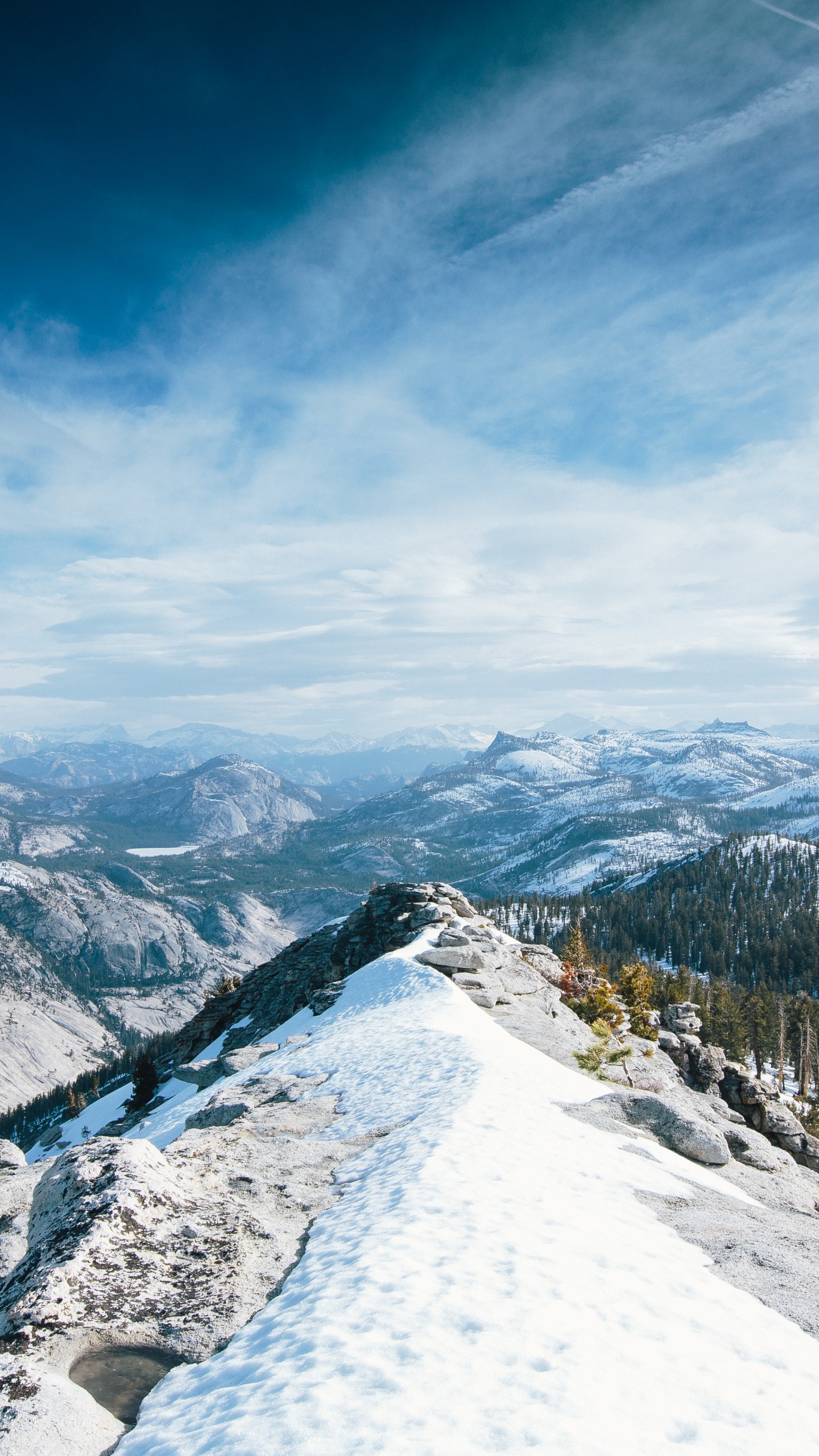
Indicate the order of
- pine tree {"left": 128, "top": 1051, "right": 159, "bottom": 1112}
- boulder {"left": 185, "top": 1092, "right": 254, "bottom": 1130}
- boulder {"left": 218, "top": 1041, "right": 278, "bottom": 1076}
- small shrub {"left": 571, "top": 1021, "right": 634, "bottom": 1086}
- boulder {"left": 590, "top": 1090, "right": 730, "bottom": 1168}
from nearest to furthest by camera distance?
boulder {"left": 590, "top": 1090, "right": 730, "bottom": 1168}, boulder {"left": 185, "top": 1092, "right": 254, "bottom": 1130}, small shrub {"left": 571, "top": 1021, "right": 634, "bottom": 1086}, boulder {"left": 218, "top": 1041, "right": 278, "bottom": 1076}, pine tree {"left": 128, "top": 1051, "right": 159, "bottom": 1112}

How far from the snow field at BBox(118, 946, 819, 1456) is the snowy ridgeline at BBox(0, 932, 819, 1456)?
28 mm

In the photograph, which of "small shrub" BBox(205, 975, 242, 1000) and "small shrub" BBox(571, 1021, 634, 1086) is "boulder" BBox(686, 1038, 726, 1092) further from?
"small shrub" BBox(205, 975, 242, 1000)

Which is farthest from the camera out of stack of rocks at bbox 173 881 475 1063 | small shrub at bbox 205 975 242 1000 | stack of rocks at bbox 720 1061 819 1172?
small shrub at bbox 205 975 242 1000

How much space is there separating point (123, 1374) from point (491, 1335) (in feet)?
16.4

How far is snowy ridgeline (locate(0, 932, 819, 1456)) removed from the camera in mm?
6848

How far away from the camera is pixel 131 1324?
9.35m

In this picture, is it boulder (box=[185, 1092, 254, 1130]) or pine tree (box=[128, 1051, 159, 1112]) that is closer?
boulder (box=[185, 1092, 254, 1130])

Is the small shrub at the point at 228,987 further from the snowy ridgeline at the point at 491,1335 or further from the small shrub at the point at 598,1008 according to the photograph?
the snowy ridgeline at the point at 491,1335

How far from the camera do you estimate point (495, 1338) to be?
8.23m

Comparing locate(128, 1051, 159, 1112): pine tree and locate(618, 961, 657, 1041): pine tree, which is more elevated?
locate(618, 961, 657, 1041): pine tree

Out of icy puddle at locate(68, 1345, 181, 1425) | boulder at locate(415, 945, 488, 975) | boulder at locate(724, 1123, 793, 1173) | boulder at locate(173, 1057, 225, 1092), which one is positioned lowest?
boulder at locate(173, 1057, 225, 1092)

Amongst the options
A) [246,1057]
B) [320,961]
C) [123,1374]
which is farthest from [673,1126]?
[320,961]

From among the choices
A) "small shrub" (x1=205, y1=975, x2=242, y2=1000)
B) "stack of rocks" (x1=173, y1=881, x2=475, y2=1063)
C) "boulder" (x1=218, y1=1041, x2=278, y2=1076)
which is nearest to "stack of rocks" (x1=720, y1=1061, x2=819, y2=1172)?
"stack of rocks" (x1=173, y1=881, x2=475, y2=1063)

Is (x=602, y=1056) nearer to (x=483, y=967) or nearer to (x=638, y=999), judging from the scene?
(x=483, y=967)
